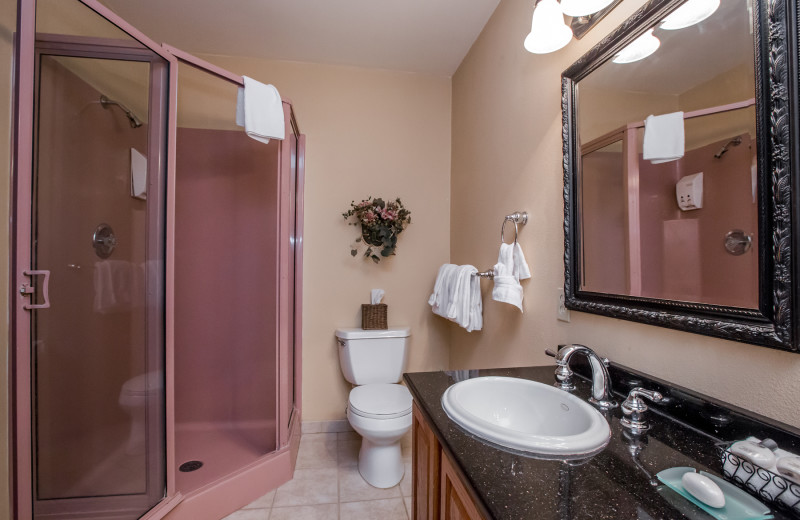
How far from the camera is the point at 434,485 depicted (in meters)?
0.88

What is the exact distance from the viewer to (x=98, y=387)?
128cm

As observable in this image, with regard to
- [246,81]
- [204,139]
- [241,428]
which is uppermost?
[246,81]

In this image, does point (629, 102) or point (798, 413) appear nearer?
point (798, 413)

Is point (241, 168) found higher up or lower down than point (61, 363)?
higher up

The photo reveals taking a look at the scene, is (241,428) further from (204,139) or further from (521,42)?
(521,42)

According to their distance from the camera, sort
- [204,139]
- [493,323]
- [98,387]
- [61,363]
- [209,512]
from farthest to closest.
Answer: [204,139] < [493,323] < [209,512] < [98,387] < [61,363]

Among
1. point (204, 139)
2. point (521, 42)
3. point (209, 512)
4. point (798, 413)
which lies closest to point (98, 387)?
point (209, 512)

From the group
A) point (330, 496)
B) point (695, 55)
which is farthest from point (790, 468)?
point (330, 496)

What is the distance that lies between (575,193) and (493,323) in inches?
32.5

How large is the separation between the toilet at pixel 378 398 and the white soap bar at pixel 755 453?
4.26 feet

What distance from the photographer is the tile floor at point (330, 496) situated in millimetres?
1548

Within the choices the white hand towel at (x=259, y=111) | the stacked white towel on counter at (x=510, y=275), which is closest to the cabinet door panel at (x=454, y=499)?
the stacked white towel on counter at (x=510, y=275)

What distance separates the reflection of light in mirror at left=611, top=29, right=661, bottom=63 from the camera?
2.93 feet

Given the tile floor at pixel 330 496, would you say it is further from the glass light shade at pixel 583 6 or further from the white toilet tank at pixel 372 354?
the glass light shade at pixel 583 6
